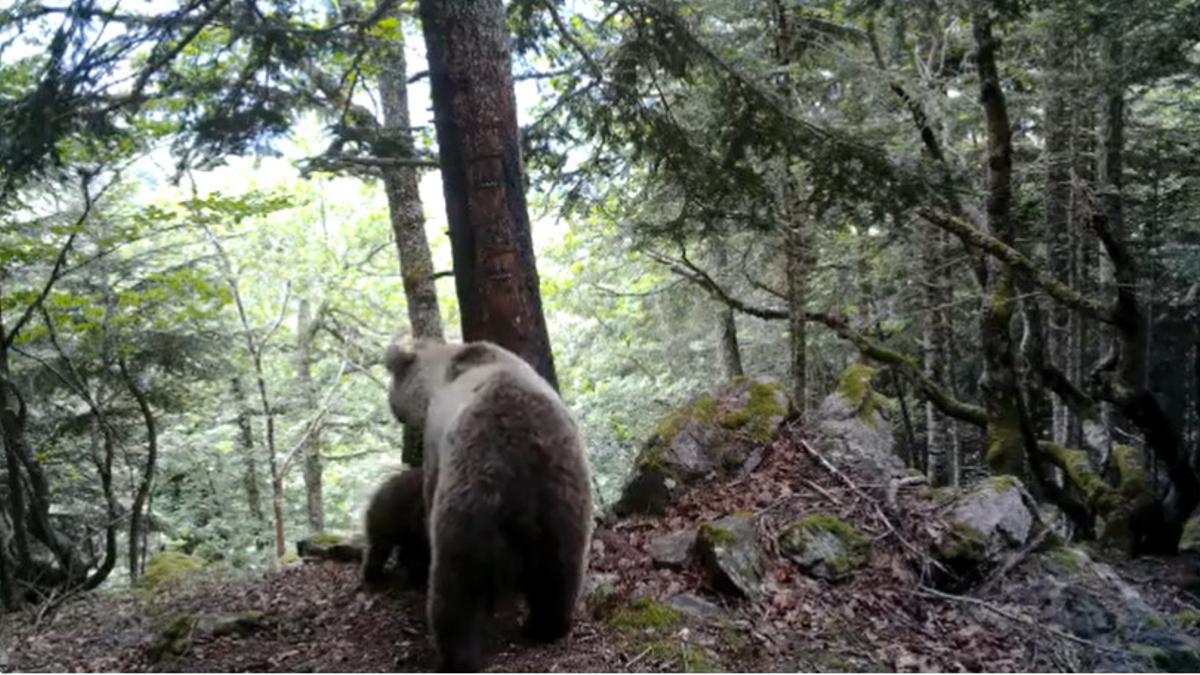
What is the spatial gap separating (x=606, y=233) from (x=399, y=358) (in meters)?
9.16

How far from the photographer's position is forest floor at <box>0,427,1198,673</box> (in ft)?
16.2

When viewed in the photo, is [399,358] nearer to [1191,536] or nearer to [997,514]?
[997,514]

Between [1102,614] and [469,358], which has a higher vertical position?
[469,358]

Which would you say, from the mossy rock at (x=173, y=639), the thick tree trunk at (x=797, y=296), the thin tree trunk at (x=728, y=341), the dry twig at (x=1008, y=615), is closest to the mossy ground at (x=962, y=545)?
the dry twig at (x=1008, y=615)

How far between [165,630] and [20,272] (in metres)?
6.50

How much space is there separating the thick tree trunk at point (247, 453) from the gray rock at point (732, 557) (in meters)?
12.4

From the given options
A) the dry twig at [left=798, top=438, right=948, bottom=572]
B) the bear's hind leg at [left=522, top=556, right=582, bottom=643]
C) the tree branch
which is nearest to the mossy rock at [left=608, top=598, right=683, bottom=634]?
the bear's hind leg at [left=522, top=556, right=582, bottom=643]

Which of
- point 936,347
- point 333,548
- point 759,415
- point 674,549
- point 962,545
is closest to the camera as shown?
point 674,549

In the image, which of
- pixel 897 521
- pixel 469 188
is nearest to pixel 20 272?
pixel 469 188

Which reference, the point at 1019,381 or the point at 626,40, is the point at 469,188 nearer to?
the point at 626,40

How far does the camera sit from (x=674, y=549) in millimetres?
6082

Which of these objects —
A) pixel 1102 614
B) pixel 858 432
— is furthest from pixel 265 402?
pixel 1102 614

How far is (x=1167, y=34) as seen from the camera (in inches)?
384

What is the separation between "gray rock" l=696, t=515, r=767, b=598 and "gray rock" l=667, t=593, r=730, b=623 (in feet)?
0.59
